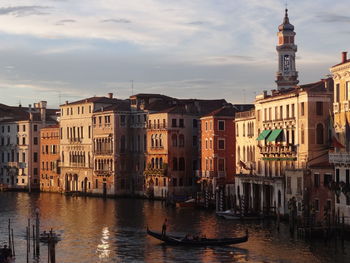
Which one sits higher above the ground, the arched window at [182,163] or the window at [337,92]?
the window at [337,92]

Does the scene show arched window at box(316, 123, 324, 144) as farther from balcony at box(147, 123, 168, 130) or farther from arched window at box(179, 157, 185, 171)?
arched window at box(179, 157, 185, 171)

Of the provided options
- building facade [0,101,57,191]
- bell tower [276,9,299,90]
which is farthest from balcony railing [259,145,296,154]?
building facade [0,101,57,191]

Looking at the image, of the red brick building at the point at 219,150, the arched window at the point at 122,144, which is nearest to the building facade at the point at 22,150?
the arched window at the point at 122,144

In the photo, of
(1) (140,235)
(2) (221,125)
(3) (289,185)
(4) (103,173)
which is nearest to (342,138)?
(3) (289,185)

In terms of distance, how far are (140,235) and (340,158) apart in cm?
1323

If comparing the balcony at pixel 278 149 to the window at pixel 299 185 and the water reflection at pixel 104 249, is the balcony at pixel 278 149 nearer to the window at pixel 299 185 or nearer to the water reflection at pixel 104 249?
the window at pixel 299 185

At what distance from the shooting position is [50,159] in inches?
3922

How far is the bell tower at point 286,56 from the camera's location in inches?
3947

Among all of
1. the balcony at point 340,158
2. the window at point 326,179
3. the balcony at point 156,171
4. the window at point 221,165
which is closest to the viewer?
the balcony at point 340,158

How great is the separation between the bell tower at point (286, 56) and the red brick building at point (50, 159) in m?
27.8

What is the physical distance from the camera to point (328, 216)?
4422 centimetres

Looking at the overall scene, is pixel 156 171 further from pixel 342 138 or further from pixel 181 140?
pixel 342 138

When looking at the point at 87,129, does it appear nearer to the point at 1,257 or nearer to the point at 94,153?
the point at 94,153

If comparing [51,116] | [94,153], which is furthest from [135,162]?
[51,116]
